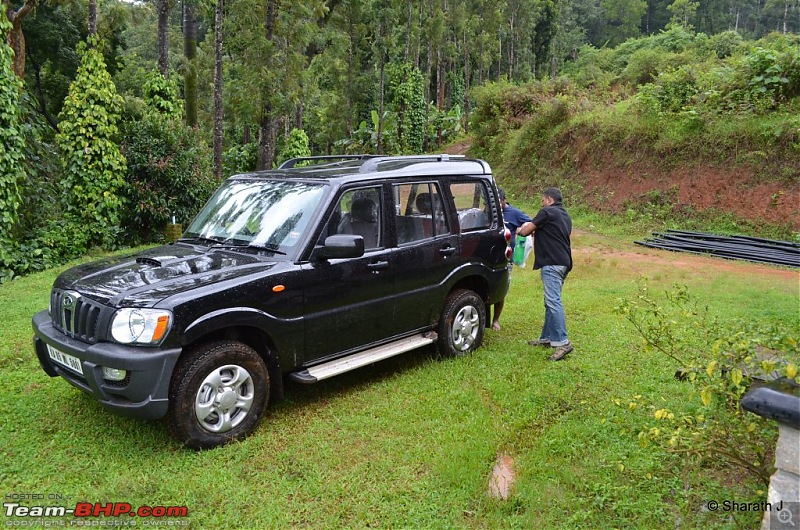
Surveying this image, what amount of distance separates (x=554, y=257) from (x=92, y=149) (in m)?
9.33

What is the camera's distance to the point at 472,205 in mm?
6137

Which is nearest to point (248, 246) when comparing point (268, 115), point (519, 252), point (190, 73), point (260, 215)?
point (260, 215)

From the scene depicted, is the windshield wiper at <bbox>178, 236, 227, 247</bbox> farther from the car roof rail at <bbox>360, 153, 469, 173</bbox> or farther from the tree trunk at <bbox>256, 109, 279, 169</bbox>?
the tree trunk at <bbox>256, 109, 279, 169</bbox>

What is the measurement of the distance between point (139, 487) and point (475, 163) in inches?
180

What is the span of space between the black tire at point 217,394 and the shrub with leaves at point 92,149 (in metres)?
8.67

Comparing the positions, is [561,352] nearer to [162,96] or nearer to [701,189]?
[701,189]

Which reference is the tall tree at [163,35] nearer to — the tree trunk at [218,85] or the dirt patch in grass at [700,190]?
the tree trunk at [218,85]

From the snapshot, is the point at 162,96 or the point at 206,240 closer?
the point at 206,240

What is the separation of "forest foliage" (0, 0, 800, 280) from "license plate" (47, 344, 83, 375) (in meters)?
6.51

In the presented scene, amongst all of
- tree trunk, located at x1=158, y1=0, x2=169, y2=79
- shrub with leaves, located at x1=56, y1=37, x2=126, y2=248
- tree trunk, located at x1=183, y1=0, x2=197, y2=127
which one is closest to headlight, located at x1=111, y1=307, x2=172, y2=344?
shrub with leaves, located at x1=56, y1=37, x2=126, y2=248

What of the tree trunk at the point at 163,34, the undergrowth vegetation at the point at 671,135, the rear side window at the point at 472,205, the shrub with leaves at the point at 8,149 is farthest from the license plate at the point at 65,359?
the undergrowth vegetation at the point at 671,135

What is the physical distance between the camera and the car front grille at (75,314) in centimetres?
381

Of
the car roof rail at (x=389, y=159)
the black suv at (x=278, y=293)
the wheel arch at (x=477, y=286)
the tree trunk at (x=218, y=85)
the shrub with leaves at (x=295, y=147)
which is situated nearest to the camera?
the black suv at (x=278, y=293)

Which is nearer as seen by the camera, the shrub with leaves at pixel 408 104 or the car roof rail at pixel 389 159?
the car roof rail at pixel 389 159
